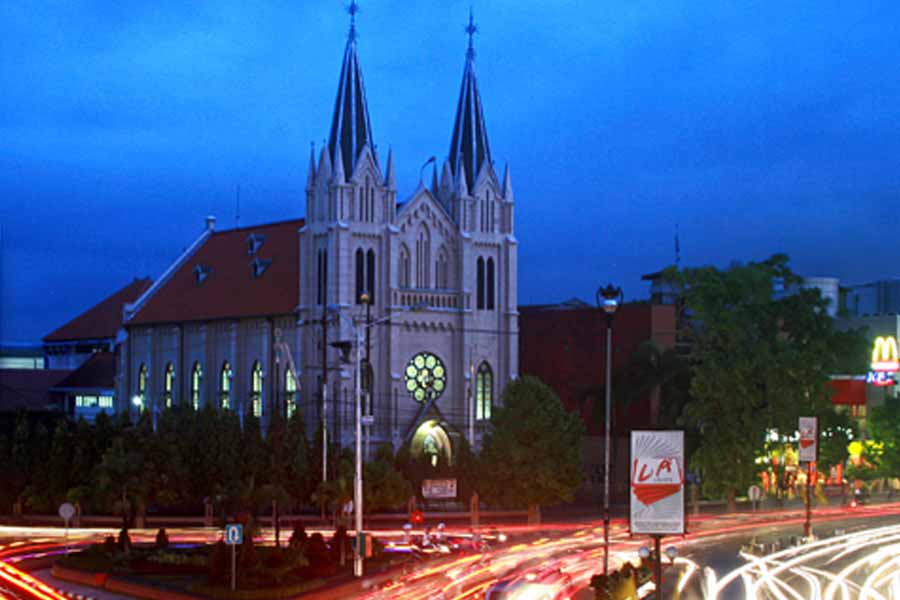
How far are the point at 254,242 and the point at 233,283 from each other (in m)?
4.12

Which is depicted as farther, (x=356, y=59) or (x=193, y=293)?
(x=193, y=293)

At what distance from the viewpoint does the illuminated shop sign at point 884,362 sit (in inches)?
3629

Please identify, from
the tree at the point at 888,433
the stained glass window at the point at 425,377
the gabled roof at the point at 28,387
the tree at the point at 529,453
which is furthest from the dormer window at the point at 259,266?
the tree at the point at 888,433

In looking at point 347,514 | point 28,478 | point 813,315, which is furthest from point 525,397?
point 28,478

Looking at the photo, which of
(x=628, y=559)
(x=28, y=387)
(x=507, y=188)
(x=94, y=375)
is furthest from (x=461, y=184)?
(x=28, y=387)

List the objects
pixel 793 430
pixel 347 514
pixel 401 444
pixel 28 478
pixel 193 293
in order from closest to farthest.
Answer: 1. pixel 347 514
2. pixel 28 478
3. pixel 793 430
4. pixel 401 444
5. pixel 193 293

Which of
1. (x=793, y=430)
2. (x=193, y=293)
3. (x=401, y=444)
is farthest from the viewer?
(x=193, y=293)

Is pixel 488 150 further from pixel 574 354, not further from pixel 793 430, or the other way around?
pixel 793 430

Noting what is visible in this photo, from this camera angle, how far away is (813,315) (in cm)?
7944

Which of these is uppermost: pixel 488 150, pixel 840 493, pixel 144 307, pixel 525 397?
pixel 488 150

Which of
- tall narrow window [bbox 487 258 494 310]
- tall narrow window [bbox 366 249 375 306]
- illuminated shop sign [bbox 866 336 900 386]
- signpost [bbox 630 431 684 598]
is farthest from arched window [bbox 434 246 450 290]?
signpost [bbox 630 431 684 598]

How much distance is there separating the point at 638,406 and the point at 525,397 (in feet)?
72.6

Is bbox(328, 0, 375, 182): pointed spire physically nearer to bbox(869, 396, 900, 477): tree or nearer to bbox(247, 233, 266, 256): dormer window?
bbox(247, 233, 266, 256): dormer window

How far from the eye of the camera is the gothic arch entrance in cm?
8512
